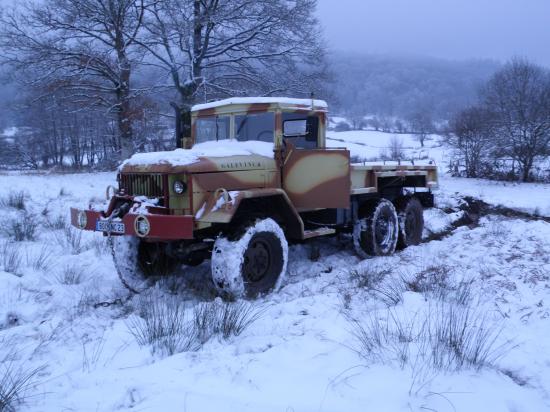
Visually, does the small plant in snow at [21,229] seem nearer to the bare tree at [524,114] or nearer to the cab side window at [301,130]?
the cab side window at [301,130]

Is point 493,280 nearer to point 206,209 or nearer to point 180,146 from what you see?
point 206,209

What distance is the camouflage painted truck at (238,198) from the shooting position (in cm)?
520

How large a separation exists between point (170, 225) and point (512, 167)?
63.8ft

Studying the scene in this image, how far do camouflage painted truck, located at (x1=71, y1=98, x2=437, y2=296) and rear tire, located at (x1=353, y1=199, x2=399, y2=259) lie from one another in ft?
0.07

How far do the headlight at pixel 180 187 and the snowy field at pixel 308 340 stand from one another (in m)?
1.12

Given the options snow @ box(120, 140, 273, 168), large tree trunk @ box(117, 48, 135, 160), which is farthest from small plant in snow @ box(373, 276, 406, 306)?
large tree trunk @ box(117, 48, 135, 160)

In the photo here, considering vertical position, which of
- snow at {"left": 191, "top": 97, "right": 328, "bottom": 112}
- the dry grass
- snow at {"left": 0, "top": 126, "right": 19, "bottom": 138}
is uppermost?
snow at {"left": 0, "top": 126, "right": 19, "bottom": 138}

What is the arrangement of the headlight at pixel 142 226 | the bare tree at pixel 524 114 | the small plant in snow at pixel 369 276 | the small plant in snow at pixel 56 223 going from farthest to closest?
1. the bare tree at pixel 524 114
2. the small plant in snow at pixel 56 223
3. the small plant in snow at pixel 369 276
4. the headlight at pixel 142 226

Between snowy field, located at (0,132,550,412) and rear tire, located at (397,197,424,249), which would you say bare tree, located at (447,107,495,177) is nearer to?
rear tire, located at (397,197,424,249)

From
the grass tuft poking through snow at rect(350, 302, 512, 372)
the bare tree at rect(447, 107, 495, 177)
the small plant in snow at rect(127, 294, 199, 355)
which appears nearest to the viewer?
the grass tuft poking through snow at rect(350, 302, 512, 372)

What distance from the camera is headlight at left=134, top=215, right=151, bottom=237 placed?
494 cm

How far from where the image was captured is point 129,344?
3848 mm

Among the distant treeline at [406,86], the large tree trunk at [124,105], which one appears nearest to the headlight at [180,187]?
the large tree trunk at [124,105]

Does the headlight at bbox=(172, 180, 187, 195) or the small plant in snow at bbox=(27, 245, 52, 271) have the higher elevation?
the headlight at bbox=(172, 180, 187, 195)
